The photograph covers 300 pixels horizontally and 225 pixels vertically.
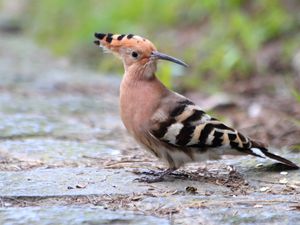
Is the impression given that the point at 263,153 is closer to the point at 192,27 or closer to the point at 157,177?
the point at 157,177

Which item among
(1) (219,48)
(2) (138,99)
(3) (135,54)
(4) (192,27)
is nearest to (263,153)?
(2) (138,99)

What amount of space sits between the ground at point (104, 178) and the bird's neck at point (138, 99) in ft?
0.83

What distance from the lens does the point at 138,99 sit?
3289mm

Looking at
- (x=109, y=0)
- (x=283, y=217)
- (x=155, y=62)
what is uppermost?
(x=109, y=0)

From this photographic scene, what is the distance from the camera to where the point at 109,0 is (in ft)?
32.9

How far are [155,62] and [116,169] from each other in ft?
1.75

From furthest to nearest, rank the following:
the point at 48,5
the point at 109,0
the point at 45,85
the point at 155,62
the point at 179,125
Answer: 1. the point at 48,5
2. the point at 109,0
3. the point at 45,85
4. the point at 155,62
5. the point at 179,125

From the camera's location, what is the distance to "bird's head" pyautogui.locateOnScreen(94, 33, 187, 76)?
3.40 meters

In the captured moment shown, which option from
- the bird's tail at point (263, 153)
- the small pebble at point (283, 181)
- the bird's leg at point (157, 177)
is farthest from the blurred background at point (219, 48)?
the bird's leg at point (157, 177)

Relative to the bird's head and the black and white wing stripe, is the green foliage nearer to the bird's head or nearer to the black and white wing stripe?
the bird's head

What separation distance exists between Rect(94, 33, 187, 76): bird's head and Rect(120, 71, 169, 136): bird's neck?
0.14ft

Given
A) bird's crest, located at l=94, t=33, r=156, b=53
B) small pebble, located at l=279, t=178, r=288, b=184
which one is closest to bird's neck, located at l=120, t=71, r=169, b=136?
bird's crest, located at l=94, t=33, r=156, b=53

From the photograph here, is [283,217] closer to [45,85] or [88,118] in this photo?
[88,118]

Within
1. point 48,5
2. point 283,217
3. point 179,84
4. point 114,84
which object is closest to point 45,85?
point 114,84
